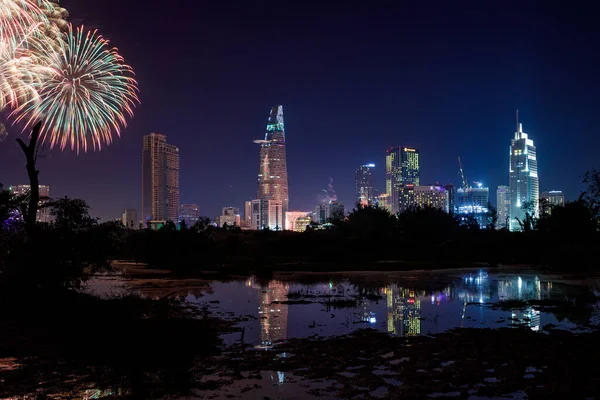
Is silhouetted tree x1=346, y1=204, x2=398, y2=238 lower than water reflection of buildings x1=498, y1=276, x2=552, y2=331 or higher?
higher

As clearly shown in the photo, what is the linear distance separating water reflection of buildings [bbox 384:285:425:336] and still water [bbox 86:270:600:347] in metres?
0.03

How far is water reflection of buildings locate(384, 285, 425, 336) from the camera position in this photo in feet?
57.0

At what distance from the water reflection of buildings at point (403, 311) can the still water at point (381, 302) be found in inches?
1.2

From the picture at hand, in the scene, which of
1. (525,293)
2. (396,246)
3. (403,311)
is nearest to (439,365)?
(403,311)

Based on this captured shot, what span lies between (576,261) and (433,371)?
115ft

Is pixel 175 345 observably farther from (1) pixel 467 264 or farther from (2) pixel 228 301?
(1) pixel 467 264

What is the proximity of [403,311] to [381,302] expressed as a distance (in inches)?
117

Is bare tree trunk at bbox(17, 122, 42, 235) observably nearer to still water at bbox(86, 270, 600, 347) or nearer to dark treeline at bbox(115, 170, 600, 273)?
still water at bbox(86, 270, 600, 347)

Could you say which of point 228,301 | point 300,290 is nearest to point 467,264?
point 300,290

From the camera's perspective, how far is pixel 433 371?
38.9ft

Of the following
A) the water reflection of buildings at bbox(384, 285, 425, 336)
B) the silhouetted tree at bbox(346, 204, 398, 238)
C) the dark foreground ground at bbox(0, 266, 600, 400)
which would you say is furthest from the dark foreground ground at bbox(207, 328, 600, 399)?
the silhouetted tree at bbox(346, 204, 398, 238)

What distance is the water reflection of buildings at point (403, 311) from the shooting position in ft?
57.0

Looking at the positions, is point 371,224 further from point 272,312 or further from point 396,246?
point 272,312

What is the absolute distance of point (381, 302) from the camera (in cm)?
2452
